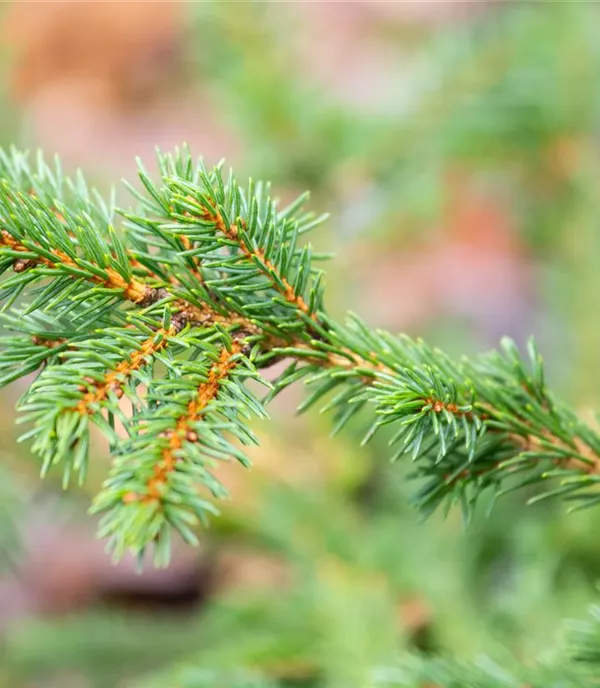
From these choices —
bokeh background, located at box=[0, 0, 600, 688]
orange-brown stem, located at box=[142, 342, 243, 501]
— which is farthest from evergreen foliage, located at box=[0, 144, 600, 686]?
bokeh background, located at box=[0, 0, 600, 688]

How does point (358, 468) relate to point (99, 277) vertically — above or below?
above

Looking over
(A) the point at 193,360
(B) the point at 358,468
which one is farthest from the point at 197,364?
(B) the point at 358,468

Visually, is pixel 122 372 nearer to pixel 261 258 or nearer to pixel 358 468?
pixel 261 258

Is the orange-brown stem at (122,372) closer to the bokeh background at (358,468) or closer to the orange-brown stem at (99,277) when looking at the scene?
the orange-brown stem at (99,277)

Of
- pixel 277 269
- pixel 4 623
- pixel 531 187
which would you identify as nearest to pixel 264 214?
pixel 277 269

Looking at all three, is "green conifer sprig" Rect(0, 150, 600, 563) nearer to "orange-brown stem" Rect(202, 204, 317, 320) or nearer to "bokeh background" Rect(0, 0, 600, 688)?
"orange-brown stem" Rect(202, 204, 317, 320)

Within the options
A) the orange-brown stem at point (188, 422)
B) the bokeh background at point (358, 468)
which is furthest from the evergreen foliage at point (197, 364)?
the bokeh background at point (358, 468)
